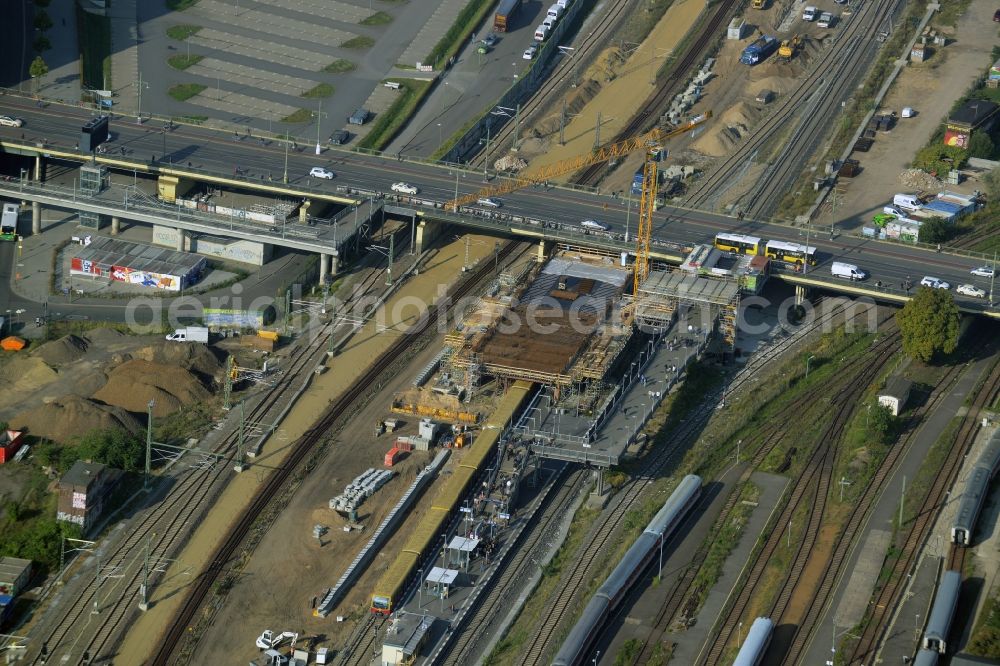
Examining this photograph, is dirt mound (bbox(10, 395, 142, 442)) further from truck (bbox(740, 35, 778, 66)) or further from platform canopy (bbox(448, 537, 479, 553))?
truck (bbox(740, 35, 778, 66))

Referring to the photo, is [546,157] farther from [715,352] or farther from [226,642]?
[226,642]

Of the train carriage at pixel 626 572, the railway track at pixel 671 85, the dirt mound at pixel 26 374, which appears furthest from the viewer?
the railway track at pixel 671 85

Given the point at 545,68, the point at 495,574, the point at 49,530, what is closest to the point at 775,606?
the point at 495,574

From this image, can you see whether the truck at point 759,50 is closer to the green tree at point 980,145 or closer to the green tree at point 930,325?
the green tree at point 980,145

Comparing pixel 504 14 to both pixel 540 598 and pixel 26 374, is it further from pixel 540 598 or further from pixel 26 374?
pixel 540 598

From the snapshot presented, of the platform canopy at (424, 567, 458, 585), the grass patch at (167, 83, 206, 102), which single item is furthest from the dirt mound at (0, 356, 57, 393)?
the grass patch at (167, 83, 206, 102)

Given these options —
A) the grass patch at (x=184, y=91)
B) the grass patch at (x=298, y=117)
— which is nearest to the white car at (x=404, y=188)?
the grass patch at (x=298, y=117)
